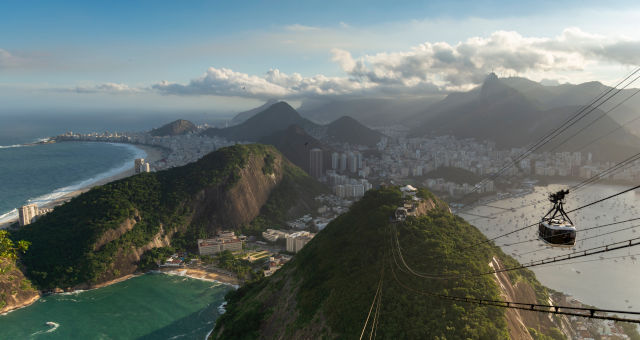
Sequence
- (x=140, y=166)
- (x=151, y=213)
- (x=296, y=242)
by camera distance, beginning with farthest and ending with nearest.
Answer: (x=140, y=166) → (x=151, y=213) → (x=296, y=242)

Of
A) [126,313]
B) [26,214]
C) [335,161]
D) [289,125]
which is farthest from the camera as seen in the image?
[289,125]

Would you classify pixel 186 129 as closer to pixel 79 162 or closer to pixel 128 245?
pixel 79 162

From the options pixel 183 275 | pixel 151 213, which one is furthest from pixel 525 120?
pixel 183 275

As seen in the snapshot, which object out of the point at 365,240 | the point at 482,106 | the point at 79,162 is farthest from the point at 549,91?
the point at 79,162

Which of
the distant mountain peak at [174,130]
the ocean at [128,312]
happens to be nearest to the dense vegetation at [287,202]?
the ocean at [128,312]

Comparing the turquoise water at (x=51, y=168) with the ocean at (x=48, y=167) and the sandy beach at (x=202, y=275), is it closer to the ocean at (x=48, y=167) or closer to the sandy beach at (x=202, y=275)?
the ocean at (x=48, y=167)

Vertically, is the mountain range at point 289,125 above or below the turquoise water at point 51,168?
above

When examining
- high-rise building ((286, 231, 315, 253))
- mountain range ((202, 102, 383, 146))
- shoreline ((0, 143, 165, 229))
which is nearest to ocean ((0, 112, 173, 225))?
shoreline ((0, 143, 165, 229))

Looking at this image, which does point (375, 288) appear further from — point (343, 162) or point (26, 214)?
point (343, 162)
